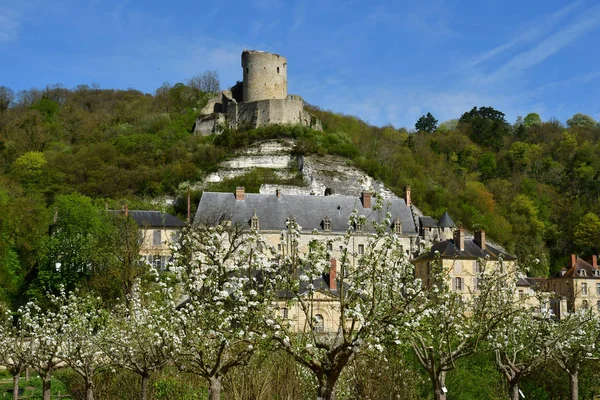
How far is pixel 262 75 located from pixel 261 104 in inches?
149

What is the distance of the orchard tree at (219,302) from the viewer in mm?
10422

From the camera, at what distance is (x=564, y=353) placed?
Answer: 1905 cm

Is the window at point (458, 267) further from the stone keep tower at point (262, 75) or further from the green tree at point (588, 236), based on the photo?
the stone keep tower at point (262, 75)

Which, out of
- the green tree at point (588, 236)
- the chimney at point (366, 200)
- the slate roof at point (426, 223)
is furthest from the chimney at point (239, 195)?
the green tree at point (588, 236)

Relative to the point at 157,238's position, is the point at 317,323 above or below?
below

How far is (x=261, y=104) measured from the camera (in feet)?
239

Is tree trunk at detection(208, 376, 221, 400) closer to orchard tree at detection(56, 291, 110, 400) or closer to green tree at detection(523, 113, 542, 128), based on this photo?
orchard tree at detection(56, 291, 110, 400)

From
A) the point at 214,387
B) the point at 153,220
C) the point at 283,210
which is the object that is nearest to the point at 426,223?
the point at 283,210

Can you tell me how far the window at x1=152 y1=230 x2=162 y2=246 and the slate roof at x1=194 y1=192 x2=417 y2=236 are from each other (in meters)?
2.96

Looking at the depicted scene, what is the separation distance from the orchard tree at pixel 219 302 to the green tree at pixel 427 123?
95.4 metres

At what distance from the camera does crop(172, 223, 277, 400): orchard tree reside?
34.2 ft

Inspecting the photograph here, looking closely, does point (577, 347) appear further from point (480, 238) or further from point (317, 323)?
point (480, 238)

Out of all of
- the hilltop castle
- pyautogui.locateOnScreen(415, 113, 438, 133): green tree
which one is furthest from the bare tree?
pyautogui.locateOnScreen(415, 113, 438, 133): green tree

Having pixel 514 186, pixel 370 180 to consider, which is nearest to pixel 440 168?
pixel 514 186
